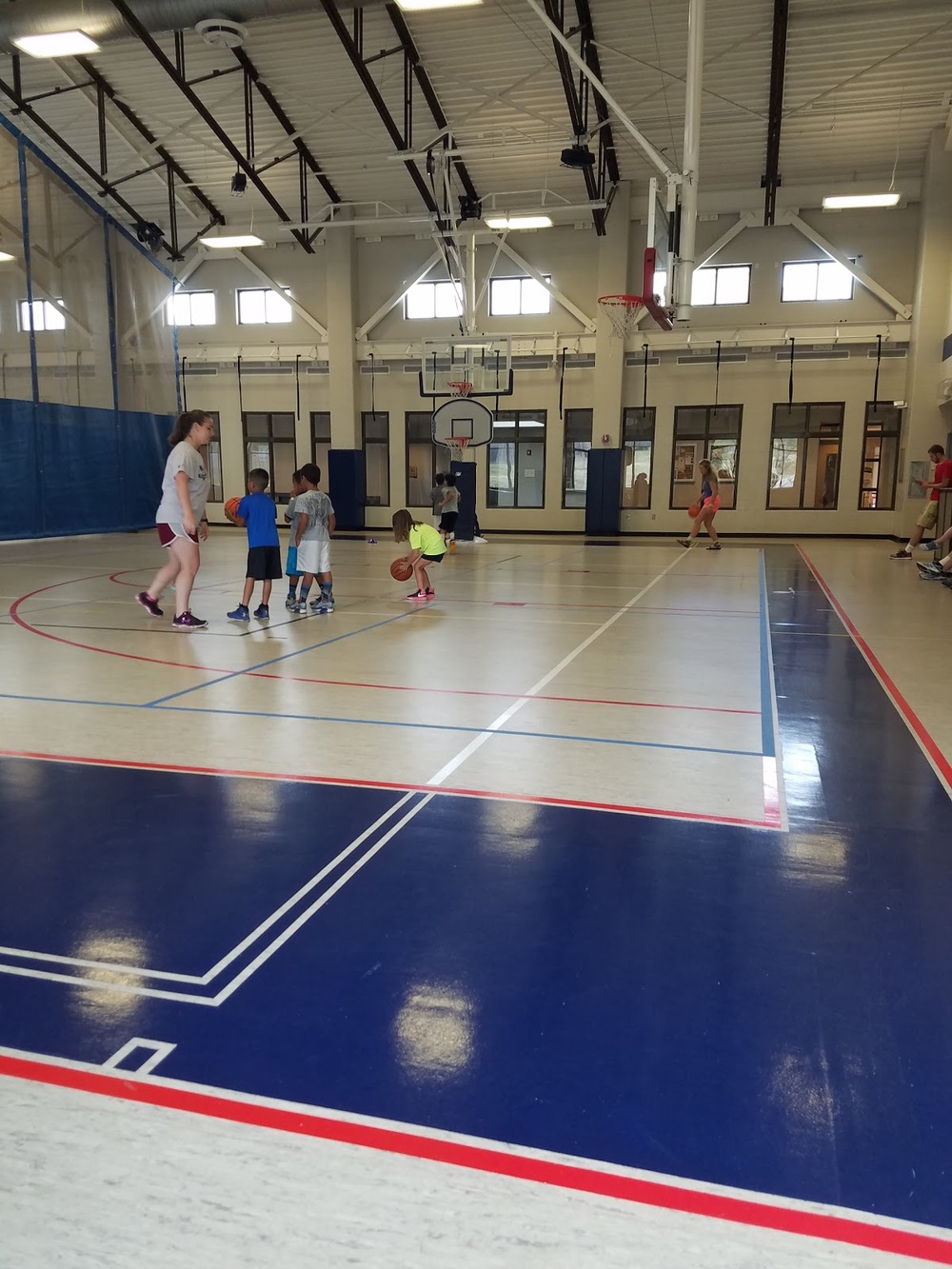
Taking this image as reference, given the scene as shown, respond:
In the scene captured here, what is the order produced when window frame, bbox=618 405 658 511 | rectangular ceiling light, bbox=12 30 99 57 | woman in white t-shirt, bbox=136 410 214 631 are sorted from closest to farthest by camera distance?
1. woman in white t-shirt, bbox=136 410 214 631
2. rectangular ceiling light, bbox=12 30 99 57
3. window frame, bbox=618 405 658 511

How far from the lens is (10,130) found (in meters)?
17.3

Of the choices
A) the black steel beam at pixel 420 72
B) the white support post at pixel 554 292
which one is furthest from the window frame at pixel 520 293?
the black steel beam at pixel 420 72

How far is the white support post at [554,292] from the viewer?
23.7 metres

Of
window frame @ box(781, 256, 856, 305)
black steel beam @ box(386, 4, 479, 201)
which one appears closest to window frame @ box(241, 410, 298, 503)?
black steel beam @ box(386, 4, 479, 201)

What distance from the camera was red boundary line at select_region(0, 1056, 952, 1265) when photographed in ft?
5.66

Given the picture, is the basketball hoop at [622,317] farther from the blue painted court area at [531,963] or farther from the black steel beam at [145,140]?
the blue painted court area at [531,963]

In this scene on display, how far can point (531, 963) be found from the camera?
2707 mm

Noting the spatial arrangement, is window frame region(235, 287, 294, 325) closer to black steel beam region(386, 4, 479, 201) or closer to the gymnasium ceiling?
the gymnasium ceiling

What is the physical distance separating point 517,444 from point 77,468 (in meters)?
11.4

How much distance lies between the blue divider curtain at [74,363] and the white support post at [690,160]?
1265 centimetres

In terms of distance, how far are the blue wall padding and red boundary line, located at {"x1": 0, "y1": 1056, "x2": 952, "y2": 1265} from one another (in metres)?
18.2

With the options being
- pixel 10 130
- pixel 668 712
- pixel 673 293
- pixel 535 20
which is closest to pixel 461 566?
pixel 673 293

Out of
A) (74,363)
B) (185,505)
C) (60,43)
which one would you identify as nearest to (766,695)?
(185,505)

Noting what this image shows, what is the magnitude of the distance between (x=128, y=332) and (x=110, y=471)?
3.29 metres
